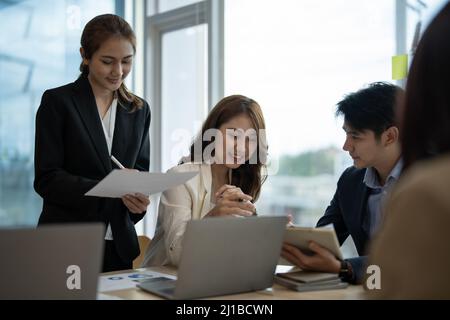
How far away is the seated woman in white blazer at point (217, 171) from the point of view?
183 cm

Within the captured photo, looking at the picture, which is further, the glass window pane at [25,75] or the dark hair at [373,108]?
the glass window pane at [25,75]

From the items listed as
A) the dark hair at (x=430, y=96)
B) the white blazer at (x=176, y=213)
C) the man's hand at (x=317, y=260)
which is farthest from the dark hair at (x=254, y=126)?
the dark hair at (x=430, y=96)

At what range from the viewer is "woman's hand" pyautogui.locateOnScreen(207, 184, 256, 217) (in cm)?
171

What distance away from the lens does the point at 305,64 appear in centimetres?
313

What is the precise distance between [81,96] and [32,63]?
182 centimetres

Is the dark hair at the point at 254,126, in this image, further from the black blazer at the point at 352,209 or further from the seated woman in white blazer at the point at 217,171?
the black blazer at the point at 352,209

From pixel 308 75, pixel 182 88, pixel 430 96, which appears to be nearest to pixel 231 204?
pixel 430 96

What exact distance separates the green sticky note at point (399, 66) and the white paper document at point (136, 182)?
155 centimetres

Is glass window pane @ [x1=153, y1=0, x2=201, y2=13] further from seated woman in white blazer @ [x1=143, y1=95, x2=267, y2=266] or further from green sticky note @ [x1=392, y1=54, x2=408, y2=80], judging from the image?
seated woman in white blazer @ [x1=143, y1=95, x2=267, y2=266]

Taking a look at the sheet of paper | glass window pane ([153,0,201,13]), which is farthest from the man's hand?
glass window pane ([153,0,201,13])

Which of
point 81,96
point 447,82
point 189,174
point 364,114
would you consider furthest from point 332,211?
point 447,82

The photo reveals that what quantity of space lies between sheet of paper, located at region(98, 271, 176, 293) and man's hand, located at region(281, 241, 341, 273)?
39 centimetres

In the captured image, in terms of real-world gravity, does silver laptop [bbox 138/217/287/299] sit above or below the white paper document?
below
